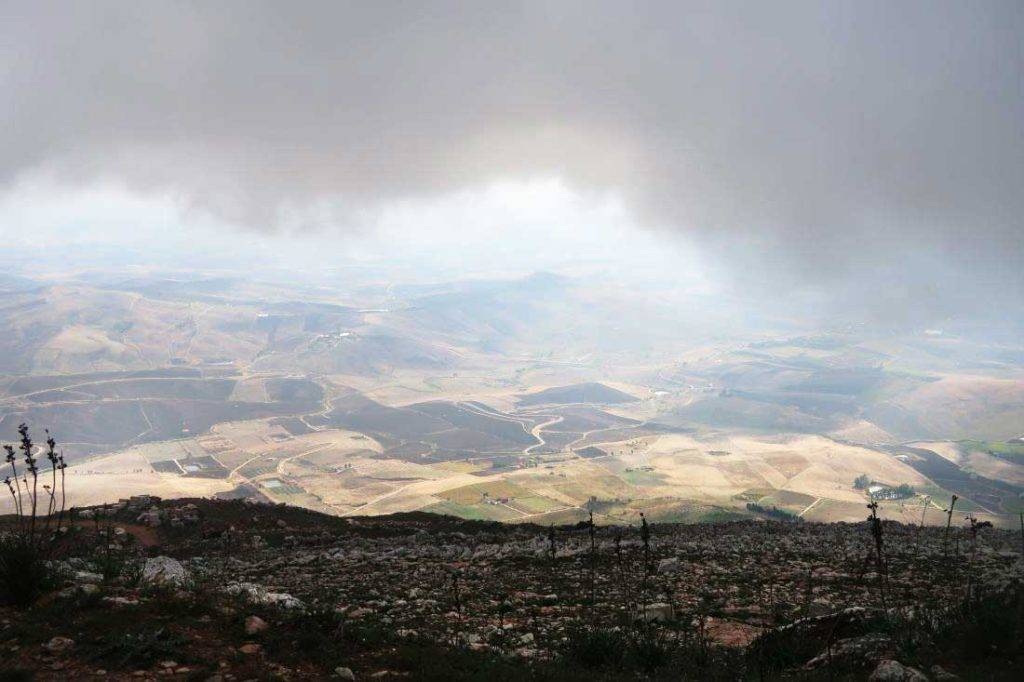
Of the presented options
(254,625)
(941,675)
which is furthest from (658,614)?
(254,625)

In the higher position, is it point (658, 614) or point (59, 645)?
point (59, 645)

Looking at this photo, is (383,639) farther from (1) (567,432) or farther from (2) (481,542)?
(1) (567,432)

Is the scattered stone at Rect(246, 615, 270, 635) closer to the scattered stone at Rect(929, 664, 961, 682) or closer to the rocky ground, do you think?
the rocky ground

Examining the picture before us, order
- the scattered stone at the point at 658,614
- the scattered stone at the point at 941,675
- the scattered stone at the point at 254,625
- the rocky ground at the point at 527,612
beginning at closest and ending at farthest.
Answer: the scattered stone at the point at 941,675
the rocky ground at the point at 527,612
the scattered stone at the point at 254,625
the scattered stone at the point at 658,614

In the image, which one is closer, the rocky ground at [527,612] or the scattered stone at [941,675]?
the scattered stone at [941,675]

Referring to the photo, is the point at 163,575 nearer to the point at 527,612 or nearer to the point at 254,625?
the point at 254,625

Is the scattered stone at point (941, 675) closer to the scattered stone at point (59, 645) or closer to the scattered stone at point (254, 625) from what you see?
the scattered stone at point (254, 625)

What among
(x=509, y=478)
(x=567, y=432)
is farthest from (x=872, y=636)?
(x=567, y=432)

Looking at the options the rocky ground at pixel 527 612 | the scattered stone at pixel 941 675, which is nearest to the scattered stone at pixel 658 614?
the rocky ground at pixel 527 612
